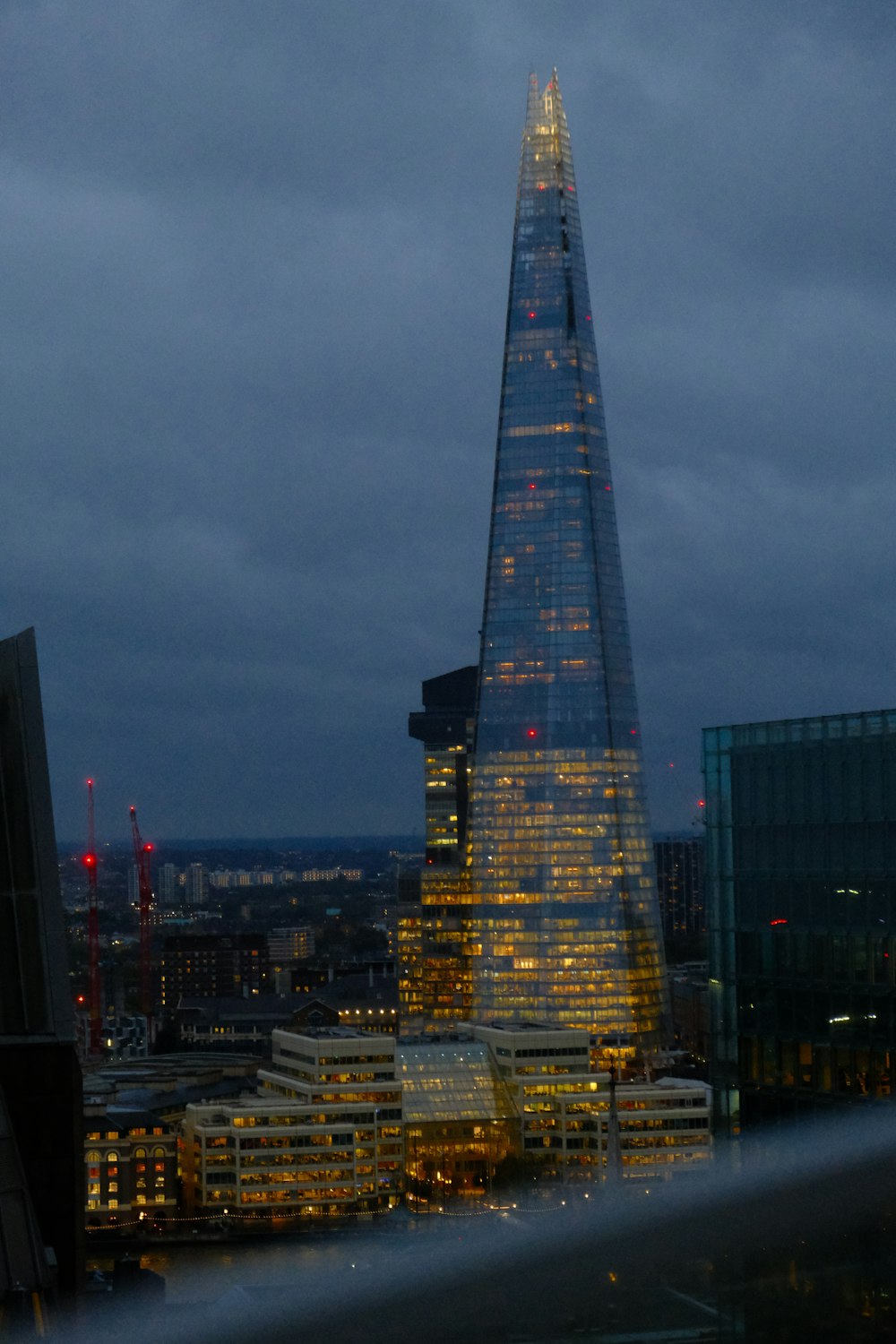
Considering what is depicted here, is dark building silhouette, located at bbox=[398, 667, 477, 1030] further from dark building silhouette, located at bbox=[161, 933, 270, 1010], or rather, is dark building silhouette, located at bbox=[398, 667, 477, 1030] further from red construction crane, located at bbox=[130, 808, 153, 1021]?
dark building silhouette, located at bbox=[161, 933, 270, 1010]

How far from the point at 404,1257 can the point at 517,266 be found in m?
91.7

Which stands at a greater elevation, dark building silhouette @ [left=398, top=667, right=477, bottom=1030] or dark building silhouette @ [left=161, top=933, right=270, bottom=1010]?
dark building silhouette @ [left=398, top=667, right=477, bottom=1030]

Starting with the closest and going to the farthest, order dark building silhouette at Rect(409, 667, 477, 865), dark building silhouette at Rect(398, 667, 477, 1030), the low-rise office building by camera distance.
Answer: the low-rise office building
dark building silhouette at Rect(398, 667, 477, 1030)
dark building silhouette at Rect(409, 667, 477, 865)

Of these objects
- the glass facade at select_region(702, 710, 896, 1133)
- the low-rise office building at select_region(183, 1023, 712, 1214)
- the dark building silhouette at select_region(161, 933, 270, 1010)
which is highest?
the glass facade at select_region(702, 710, 896, 1133)

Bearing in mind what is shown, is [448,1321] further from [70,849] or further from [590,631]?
[70,849]

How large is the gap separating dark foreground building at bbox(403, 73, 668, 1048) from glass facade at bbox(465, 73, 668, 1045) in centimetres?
9

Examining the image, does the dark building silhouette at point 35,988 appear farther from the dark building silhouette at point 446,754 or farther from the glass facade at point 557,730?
the dark building silhouette at point 446,754

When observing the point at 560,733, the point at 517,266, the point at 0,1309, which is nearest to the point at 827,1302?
the point at 0,1309

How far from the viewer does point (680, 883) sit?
13200cm

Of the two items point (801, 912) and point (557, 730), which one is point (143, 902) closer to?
point (557, 730)

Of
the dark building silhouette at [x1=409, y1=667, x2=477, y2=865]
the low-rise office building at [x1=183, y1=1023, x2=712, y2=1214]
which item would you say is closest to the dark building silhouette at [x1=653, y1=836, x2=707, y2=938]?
the dark building silhouette at [x1=409, y1=667, x2=477, y2=865]

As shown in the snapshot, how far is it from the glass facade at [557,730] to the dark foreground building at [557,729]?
0.30ft

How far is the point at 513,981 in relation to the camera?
88500 mm

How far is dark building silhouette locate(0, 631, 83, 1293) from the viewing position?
853 centimetres
